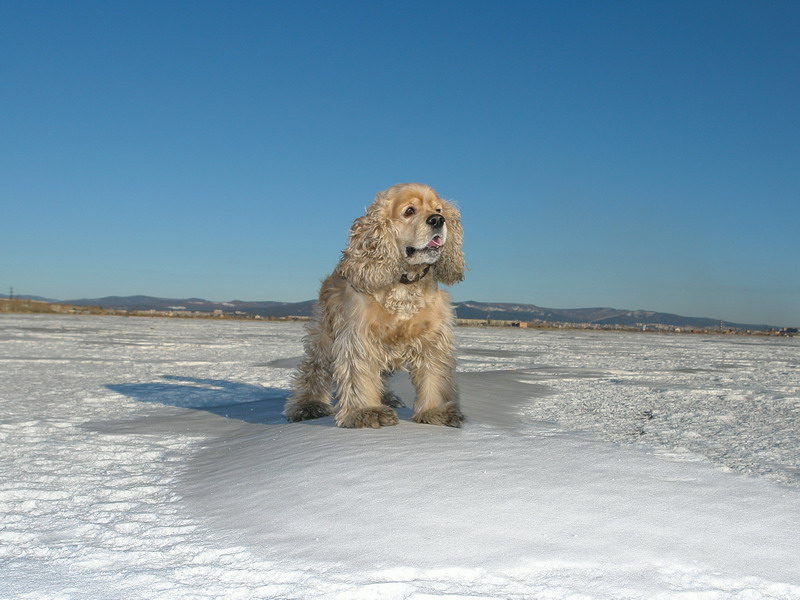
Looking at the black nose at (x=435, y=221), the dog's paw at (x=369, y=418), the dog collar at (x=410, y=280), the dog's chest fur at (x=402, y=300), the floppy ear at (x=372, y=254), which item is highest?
the black nose at (x=435, y=221)

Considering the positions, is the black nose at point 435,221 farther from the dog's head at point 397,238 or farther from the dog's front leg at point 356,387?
the dog's front leg at point 356,387

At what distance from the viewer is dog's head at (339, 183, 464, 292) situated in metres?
4.33

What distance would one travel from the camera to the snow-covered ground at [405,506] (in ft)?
6.86

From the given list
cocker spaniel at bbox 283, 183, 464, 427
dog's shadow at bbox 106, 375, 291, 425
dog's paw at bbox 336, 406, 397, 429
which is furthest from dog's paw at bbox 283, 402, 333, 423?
dog's paw at bbox 336, 406, 397, 429

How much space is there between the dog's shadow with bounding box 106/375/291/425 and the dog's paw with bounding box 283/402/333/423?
11 centimetres

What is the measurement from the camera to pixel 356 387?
4.32 meters

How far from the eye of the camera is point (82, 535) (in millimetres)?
2607

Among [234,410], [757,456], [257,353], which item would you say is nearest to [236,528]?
[757,456]

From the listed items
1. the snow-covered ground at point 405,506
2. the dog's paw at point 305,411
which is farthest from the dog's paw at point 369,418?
the dog's paw at point 305,411

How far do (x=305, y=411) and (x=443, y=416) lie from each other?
3.97 ft

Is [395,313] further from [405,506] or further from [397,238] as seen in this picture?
[405,506]

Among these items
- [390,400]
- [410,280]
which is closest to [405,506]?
[410,280]

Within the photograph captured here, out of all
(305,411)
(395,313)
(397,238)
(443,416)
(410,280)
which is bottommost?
(305,411)

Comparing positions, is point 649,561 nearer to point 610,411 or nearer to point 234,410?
point 610,411
